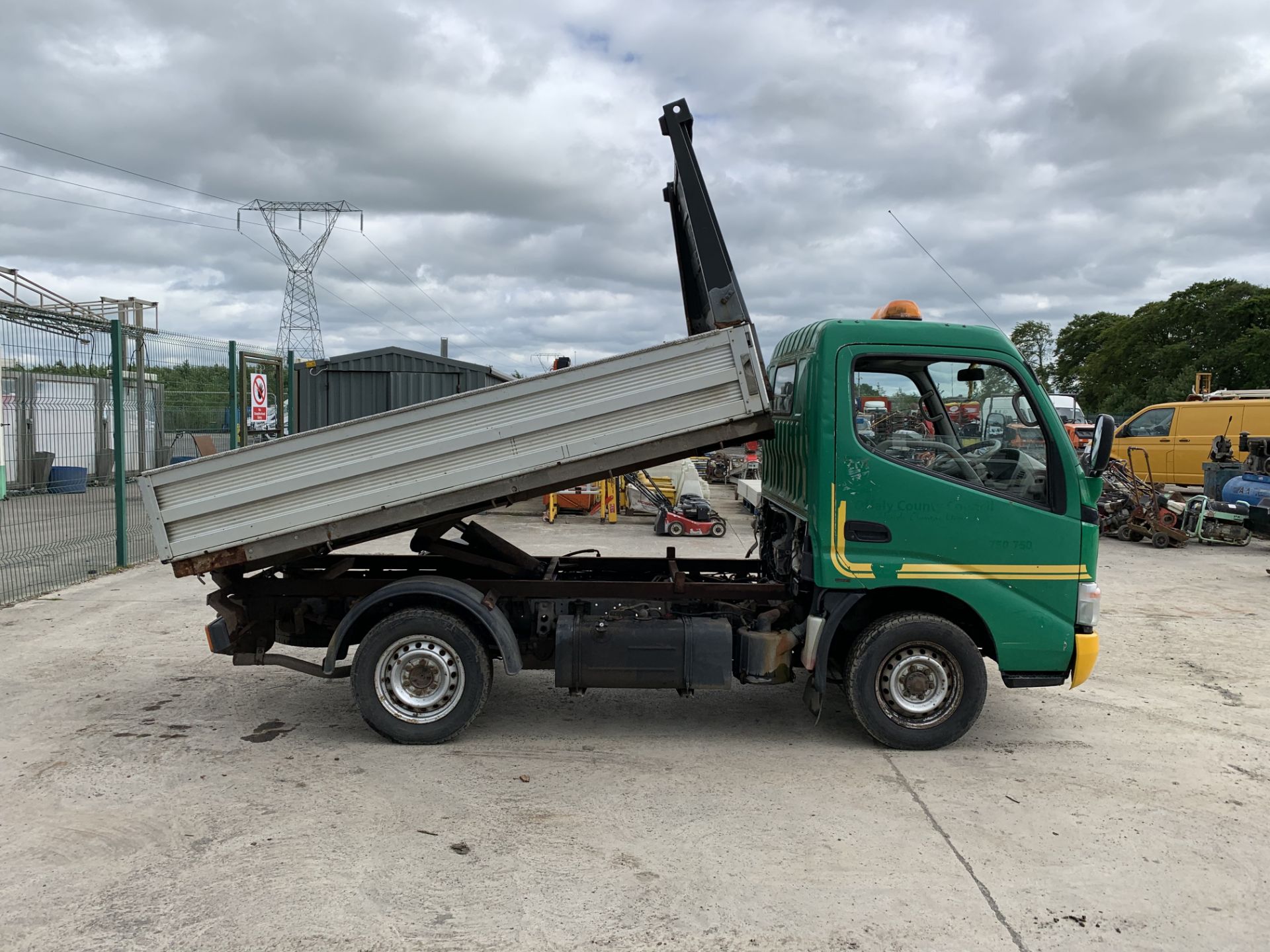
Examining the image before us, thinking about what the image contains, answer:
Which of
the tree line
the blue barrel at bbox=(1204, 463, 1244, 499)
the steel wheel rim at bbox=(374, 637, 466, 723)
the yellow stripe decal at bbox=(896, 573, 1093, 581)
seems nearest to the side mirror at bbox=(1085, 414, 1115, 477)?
the yellow stripe decal at bbox=(896, 573, 1093, 581)

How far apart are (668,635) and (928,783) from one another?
5.36ft

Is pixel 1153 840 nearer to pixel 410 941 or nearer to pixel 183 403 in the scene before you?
pixel 410 941

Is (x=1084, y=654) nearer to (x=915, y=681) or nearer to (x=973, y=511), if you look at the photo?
(x=915, y=681)

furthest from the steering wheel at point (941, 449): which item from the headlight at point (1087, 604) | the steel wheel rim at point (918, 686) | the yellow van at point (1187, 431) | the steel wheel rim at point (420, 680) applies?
the yellow van at point (1187, 431)

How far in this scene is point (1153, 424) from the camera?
18688 millimetres

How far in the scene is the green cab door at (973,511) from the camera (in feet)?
16.8

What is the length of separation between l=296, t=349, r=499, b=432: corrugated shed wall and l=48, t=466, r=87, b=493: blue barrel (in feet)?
30.7

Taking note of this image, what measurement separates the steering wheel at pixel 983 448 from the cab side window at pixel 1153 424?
14922 millimetres

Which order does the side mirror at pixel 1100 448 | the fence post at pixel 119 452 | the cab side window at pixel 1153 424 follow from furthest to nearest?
the cab side window at pixel 1153 424 < the fence post at pixel 119 452 < the side mirror at pixel 1100 448

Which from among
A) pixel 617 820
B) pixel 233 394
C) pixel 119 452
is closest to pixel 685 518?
pixel 233 394

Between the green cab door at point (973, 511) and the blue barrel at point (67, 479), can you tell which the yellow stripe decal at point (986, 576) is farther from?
the blue barrel at point (67, 479)

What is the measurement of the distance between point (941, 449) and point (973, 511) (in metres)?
0.41

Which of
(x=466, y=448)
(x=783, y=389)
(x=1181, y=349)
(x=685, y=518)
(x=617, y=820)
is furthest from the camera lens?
(x=1181, y=349)

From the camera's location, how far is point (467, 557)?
5.87 meters
